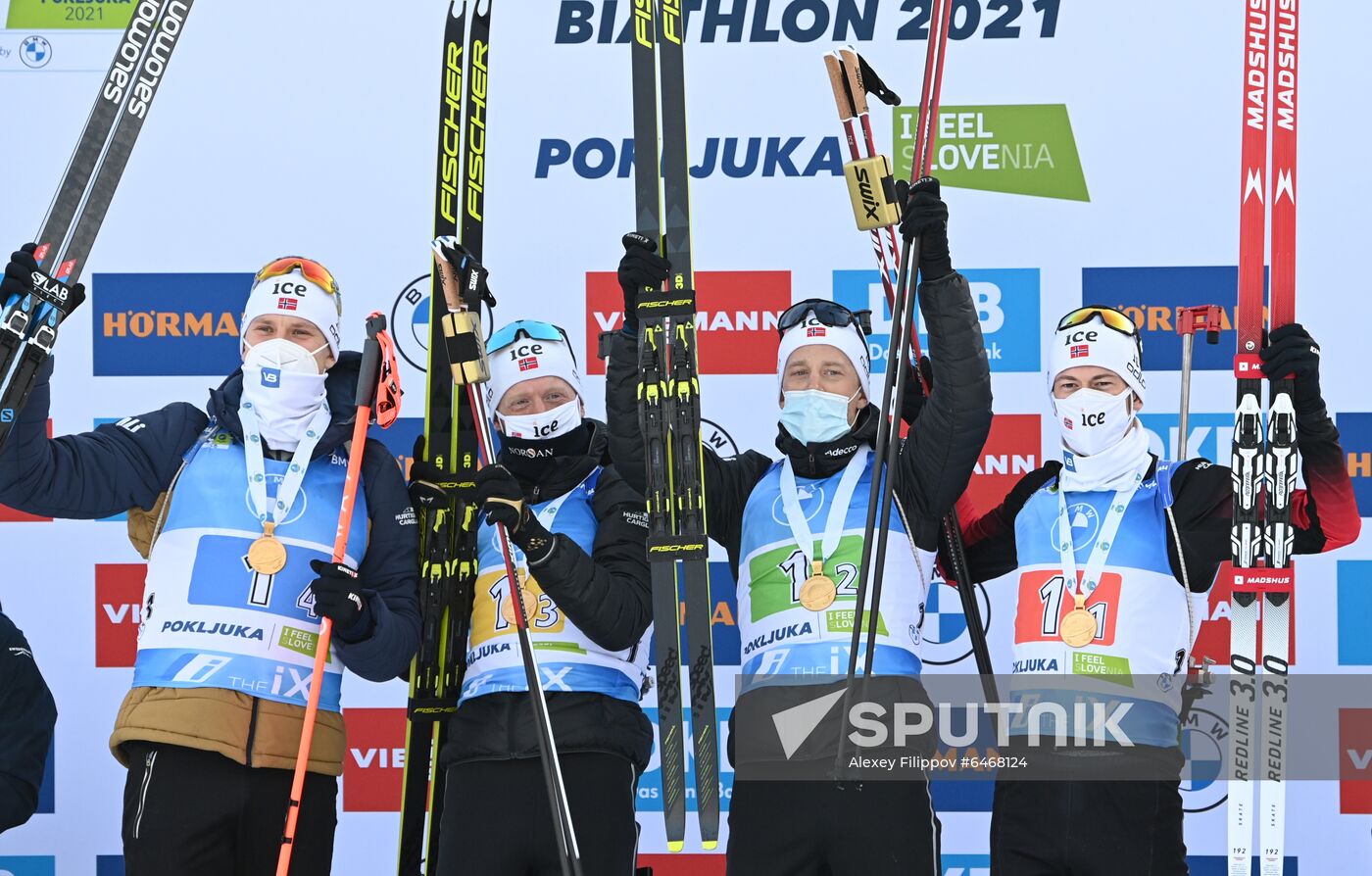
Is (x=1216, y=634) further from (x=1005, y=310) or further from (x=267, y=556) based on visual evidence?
(x=267, y=556)

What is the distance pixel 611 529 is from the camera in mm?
3053

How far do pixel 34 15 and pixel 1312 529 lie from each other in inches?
148

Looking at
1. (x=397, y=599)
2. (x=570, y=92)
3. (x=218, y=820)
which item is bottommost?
(x=218, y=820)

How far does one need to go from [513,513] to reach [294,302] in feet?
2.21

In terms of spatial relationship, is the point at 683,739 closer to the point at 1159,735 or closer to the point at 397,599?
the point at 397,599

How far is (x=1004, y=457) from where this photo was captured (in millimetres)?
4074

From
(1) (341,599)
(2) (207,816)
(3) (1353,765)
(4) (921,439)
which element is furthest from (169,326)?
(3) (1353,765)

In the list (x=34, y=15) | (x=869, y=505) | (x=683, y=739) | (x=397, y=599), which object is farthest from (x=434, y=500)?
(x=34, y=15)

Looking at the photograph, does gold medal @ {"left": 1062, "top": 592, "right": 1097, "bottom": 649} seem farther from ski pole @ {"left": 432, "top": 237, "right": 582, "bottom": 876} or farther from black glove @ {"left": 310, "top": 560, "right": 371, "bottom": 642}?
black glove @ {"left": 310, "top": 560, "right": 371, "bottom": 642}

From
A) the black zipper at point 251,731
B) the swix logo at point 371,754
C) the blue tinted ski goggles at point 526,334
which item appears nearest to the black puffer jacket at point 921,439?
the blue tinted ski goggles at point 526,334

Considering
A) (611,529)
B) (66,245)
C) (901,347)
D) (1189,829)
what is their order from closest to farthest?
(66,245)
(901,347)
(611,529)
(1189,829)

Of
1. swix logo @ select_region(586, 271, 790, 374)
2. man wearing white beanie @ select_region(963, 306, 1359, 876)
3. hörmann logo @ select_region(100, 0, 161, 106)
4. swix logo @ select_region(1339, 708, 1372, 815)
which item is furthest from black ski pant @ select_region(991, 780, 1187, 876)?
hörmann logo @ select_region(100, 0, 161, 106)

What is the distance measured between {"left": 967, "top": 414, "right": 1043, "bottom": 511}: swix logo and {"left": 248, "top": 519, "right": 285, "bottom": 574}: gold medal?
202cm

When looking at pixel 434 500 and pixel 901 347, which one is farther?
pixel 434 500
